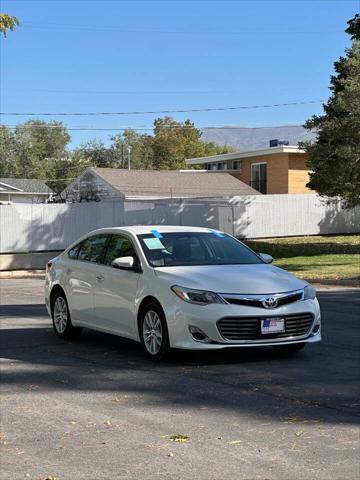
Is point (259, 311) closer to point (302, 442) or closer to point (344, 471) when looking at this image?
point (302, 442)

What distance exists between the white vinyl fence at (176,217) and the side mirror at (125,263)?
20294 millimetres

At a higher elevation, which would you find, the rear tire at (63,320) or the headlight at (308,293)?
the headlight at (308,293)

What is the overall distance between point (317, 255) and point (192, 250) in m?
20.0

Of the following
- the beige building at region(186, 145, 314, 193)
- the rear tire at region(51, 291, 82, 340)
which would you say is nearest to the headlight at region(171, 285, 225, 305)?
the rear tire at region(51, 291, 82, 340)

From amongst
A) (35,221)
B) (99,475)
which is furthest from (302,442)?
(35,221)

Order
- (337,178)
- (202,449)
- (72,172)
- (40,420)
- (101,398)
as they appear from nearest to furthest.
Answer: (202,449)
(40,420)
(101,398)
(337,178)
(72,172)

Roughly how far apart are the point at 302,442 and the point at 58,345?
5.07m

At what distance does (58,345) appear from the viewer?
952cm

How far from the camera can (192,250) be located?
28.9 feet

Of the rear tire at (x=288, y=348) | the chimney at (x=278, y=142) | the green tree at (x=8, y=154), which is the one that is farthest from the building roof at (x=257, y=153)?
the green tree at (x=8, y=154)

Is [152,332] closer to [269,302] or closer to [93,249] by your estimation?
[269,302]

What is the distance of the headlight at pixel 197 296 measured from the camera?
760cm

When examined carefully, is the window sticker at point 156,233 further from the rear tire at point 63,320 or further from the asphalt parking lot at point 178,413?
the rear tire at point 63,320

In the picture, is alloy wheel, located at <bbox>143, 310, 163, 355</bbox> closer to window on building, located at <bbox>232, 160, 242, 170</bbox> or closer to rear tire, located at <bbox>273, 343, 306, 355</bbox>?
rear tire, located at <bbox>273, 343, 306, 355</bbox>
